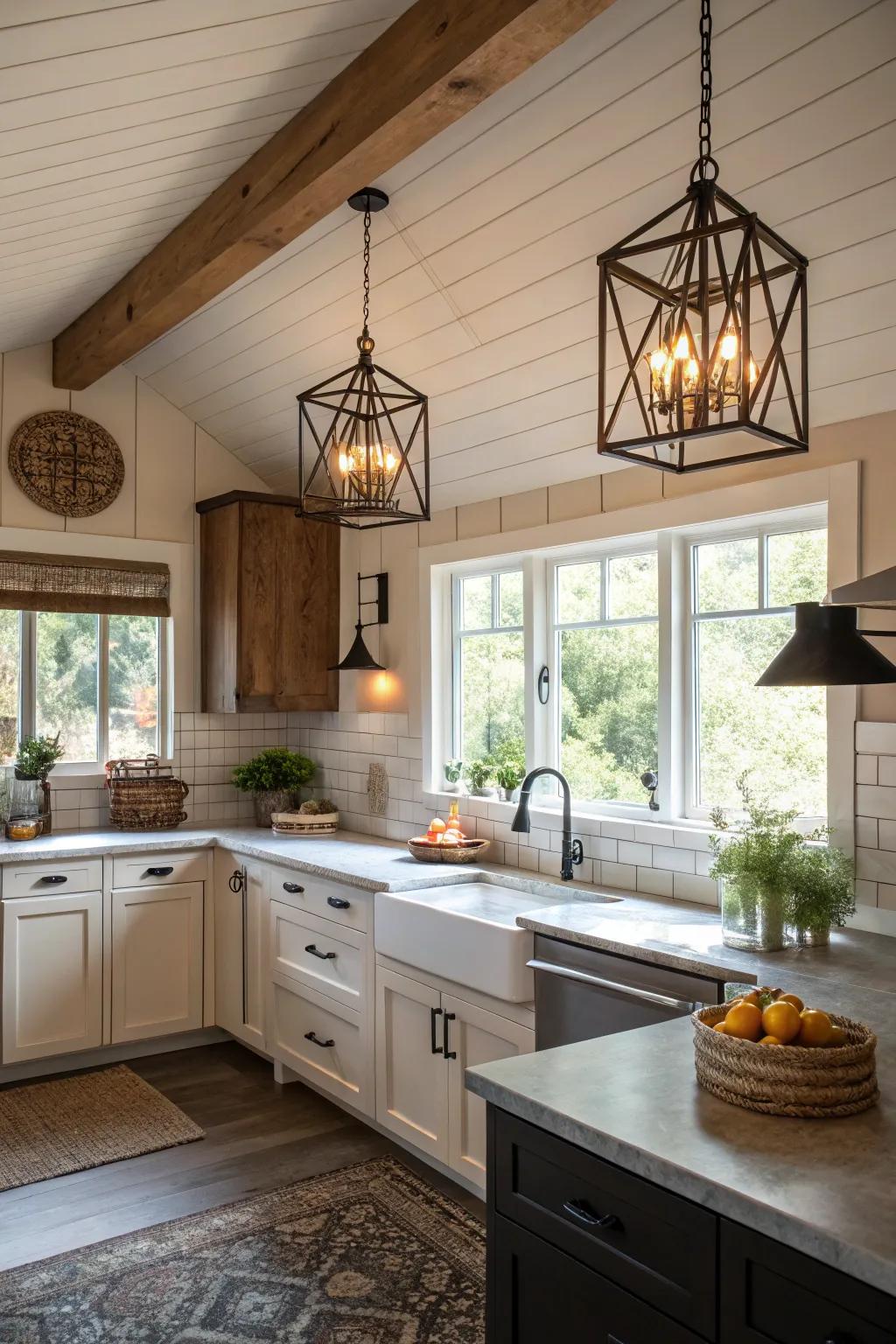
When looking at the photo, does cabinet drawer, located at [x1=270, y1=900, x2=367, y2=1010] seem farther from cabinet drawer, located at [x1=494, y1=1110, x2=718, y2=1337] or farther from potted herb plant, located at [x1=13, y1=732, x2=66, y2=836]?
cabinet drawer, located at [x1=494, y1=1110, x2=718, y2=1337]

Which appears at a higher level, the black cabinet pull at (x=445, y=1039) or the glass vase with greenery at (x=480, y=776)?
the glass vase with greenery at (x=480, y=776)

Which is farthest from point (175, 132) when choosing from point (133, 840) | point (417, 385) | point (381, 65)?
point (133, 840)

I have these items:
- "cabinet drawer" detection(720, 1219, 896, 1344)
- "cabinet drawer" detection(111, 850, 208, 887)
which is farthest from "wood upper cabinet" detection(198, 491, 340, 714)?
"cabinet drawer" detection(720, 1219, 896, 1344)

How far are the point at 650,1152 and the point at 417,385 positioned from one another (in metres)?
3.08

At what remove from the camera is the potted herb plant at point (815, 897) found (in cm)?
257

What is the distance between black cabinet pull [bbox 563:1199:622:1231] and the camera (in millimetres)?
1553

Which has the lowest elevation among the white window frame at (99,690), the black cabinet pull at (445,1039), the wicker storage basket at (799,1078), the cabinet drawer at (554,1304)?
the black cabinet pull at (445,1039)

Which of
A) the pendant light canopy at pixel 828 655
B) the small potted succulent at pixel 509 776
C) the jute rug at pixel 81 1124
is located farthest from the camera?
the small potted succulent at pixel 509 776

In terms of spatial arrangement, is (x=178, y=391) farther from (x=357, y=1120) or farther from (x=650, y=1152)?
(x=650, y=1152)

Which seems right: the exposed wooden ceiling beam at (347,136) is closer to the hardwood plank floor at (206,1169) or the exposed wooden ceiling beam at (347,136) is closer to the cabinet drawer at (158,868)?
the cabinet drawer at (158,868)

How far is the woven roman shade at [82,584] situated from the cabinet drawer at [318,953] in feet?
5.52

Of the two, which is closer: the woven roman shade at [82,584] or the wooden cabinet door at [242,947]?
the wooden cabinet door at [242,947]

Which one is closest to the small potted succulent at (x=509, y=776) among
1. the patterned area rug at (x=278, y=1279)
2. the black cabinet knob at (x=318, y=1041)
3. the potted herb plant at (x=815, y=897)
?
the black cabinet knob at (x=318, y=1041)

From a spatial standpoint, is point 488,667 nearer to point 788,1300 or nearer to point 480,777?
point 480,777
